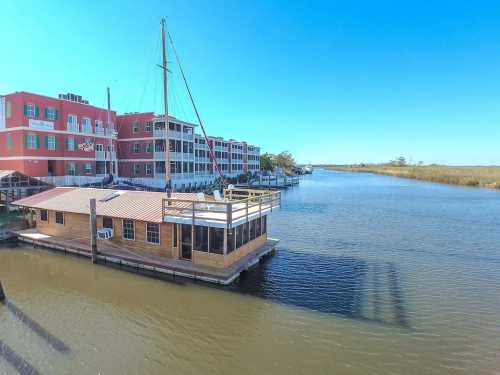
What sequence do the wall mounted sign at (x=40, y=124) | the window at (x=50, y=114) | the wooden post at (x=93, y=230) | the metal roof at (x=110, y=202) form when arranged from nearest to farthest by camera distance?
→ the metal roof at (x=110, y=202) < the wooden post at (x=93, y=230) < the wall mounted sign at (x=40, y=124) < the window at (x=50, y=114)

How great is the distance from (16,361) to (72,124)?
108 ft

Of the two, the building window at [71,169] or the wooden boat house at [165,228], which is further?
the building window at [71,169]

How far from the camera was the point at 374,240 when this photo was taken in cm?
2158

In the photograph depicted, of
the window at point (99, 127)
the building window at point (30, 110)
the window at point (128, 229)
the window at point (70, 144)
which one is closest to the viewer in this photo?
the window at point (128, 229)

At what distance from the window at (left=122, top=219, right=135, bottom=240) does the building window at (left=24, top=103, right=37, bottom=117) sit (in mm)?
23613

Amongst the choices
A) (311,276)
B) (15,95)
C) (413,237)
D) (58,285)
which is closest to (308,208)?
(413,237)

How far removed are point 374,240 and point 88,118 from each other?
3605 centimetres

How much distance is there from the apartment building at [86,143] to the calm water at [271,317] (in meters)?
17.8

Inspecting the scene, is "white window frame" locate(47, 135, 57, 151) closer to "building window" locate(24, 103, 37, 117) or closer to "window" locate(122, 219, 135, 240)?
"building window" locate(24, 103, 37, 117)

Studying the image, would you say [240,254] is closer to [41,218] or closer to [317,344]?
[317,344]

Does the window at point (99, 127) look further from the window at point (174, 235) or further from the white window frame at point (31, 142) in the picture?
→ the window at point (174, 235)

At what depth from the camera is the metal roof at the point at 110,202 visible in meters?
14.8

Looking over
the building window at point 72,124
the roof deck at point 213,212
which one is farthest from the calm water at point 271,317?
Answer: the building window at point 72,124

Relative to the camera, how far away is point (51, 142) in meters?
32.5
